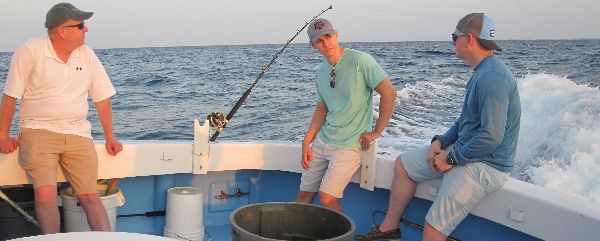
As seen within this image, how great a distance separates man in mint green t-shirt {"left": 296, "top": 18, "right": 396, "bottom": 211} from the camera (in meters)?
2.96

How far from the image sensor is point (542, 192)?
2.64 metres

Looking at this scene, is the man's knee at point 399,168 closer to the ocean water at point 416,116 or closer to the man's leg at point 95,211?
the ocean water at point 416,116

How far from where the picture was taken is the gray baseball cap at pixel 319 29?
9.60ft

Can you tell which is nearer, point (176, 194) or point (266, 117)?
point (176, 194)

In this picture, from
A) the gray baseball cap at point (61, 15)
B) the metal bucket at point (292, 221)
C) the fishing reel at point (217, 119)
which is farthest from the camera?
the fishing reel at point (217, 119)

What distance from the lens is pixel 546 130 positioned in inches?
369

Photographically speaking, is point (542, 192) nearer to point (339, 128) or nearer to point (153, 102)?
point (339, 128)

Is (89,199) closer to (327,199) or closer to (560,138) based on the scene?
(327,199)

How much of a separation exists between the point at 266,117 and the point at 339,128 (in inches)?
347

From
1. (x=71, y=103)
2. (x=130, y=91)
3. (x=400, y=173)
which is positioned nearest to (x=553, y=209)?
(x=400, y=173)

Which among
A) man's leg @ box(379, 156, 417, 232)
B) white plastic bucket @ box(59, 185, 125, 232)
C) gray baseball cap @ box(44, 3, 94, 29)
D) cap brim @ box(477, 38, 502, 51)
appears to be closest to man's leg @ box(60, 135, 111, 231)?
white plastic bucket @ box(59, 185, 125, 232)

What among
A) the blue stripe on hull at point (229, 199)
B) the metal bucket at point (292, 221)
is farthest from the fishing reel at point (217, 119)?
the metal bucket at point (292, 221)

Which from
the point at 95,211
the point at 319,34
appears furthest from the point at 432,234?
the point at 95,211

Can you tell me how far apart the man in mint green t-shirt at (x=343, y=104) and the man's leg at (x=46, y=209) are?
4.37 ft
